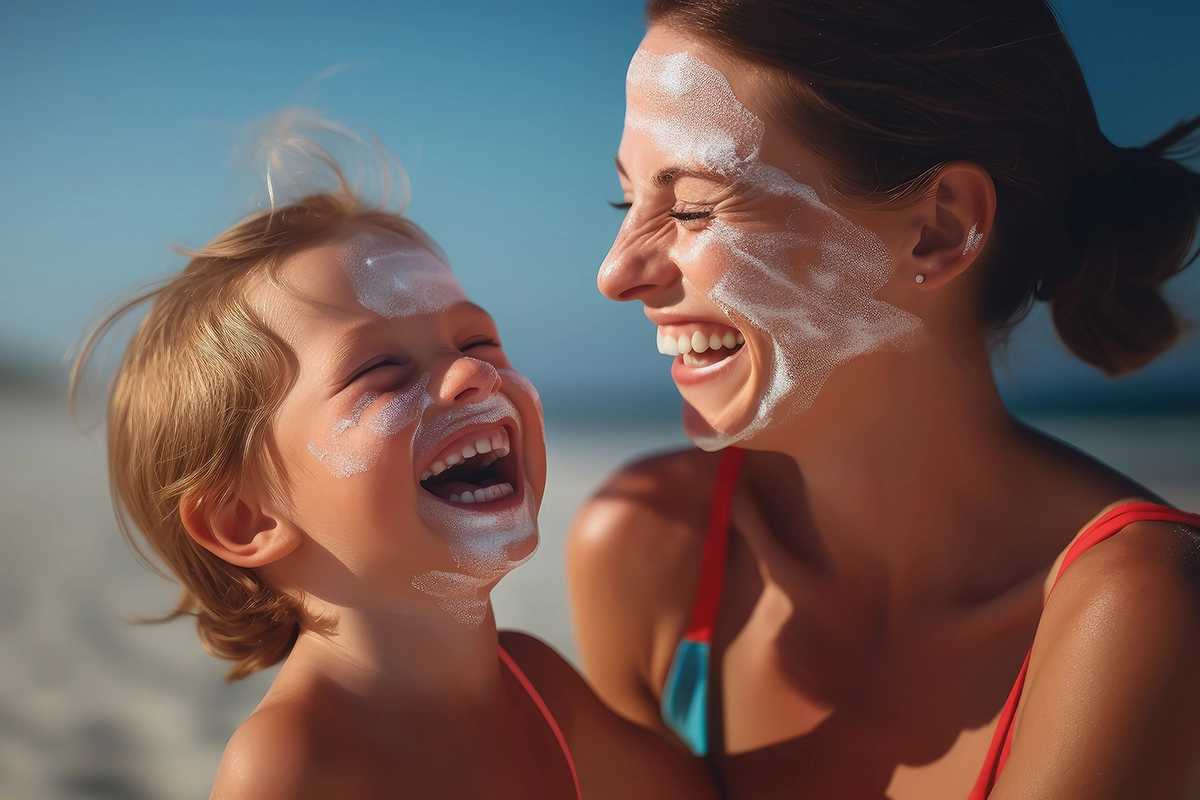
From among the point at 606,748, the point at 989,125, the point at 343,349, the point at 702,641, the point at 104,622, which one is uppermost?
the point at 989,125

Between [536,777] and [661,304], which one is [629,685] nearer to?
[536,777]

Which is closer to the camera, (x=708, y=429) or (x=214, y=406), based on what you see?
(x=214, y=406)

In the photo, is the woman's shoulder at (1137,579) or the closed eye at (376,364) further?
the closed eye at (376,364)

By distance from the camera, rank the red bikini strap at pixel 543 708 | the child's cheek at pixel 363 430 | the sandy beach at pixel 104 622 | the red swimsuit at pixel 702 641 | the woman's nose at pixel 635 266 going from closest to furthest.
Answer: the child's cheek at pixel 363 430 < the woman's nose at pixel 635 266 < the red bikini strap at pixel 543 708 < the red swimsuit at pixel 702 641 < the sandy beach at pixel 104 622

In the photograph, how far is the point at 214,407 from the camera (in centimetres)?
104

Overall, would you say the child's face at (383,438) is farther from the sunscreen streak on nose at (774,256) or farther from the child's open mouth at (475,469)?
the sunscreen streak on nose at (774,256)

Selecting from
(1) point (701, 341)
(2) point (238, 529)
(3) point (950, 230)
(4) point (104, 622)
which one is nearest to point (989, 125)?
(3) point (950, 230)

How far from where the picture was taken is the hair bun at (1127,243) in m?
1.17

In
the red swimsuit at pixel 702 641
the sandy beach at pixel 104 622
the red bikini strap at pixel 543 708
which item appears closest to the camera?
the red bikini strap at pixel 543 708

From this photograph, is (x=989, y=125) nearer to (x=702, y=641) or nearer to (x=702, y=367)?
(x=702, y=367)

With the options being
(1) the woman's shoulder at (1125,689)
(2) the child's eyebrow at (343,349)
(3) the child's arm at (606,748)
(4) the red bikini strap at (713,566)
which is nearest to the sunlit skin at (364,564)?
(2) the child's eyebrow at (343,349)

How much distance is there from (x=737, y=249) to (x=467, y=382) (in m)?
0.35

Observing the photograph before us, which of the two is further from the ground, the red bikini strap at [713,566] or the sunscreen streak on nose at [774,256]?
the sunscreen streak on nose at [774,256]

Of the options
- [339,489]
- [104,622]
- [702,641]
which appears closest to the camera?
[339,489]
